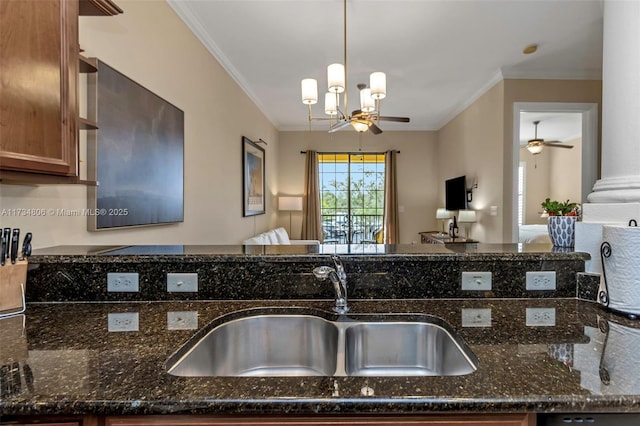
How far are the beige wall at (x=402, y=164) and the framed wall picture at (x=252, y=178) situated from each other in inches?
63.5

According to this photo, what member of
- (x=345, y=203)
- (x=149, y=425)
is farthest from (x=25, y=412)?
(x=345, y=203)

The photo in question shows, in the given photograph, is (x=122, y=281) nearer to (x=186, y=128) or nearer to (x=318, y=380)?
Answer: (x=318, y=380)

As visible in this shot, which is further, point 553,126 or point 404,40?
point 553,126

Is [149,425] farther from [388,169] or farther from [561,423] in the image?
[388,169]

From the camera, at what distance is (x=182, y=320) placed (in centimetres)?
109

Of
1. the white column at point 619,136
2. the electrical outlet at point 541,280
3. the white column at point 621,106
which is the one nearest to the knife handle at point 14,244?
the electrical outlet at point 541,280

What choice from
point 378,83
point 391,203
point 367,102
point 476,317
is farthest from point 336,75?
point 391,203

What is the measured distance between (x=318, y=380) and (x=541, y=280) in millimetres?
1084

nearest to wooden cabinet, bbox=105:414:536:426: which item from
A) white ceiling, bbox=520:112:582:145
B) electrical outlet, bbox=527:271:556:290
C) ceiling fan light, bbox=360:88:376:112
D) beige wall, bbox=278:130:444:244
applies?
electrical outlet, bbox=527:271:556:290

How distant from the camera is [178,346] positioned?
891 mm

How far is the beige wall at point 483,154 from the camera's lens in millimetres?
4180

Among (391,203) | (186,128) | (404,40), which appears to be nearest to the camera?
(186,128)

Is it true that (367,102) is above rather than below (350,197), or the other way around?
above

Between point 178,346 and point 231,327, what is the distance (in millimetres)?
267
